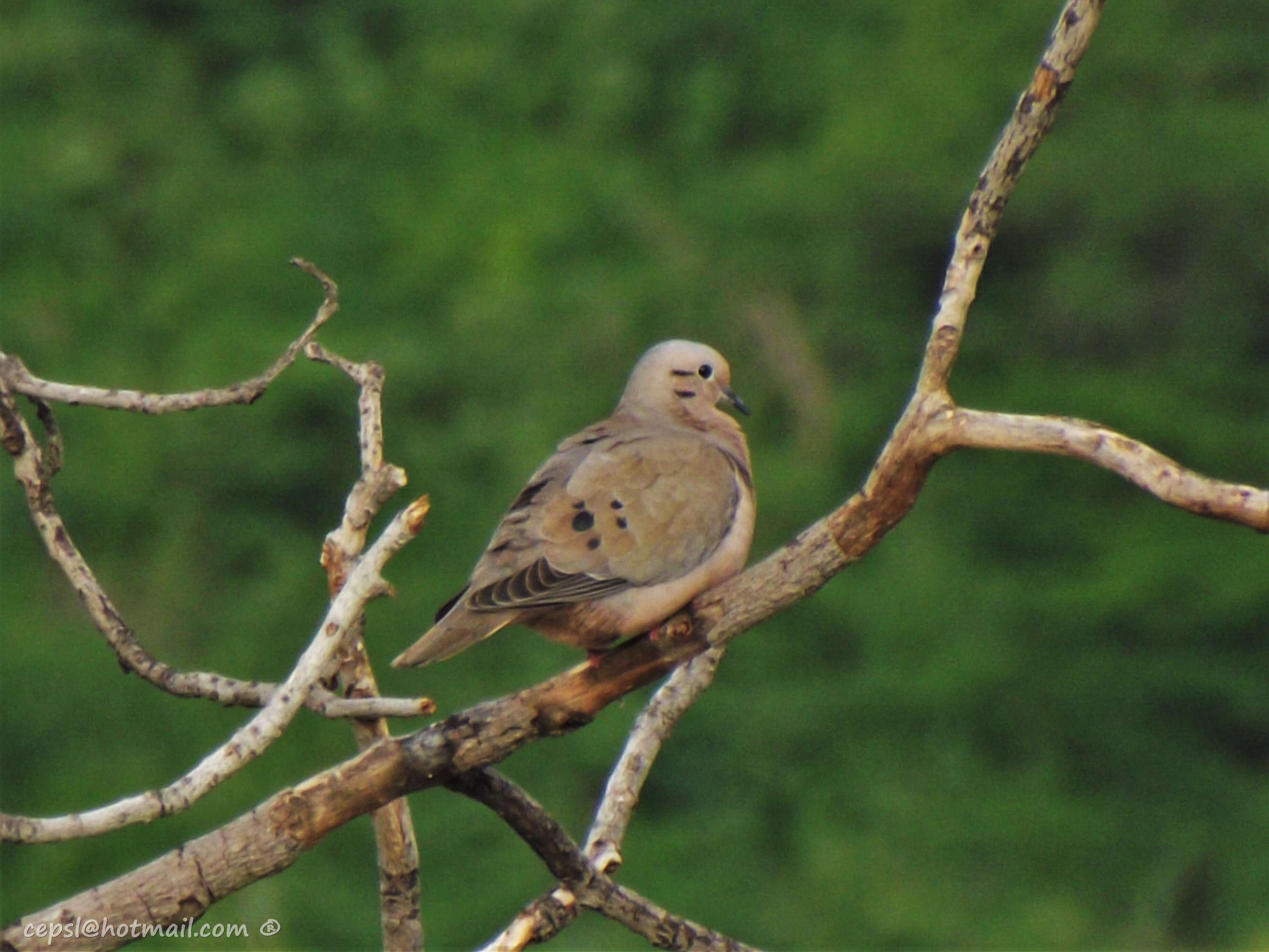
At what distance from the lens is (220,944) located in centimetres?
1359

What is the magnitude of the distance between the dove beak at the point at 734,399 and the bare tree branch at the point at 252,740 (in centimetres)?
205

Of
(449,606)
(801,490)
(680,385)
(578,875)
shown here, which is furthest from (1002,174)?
(801,490)

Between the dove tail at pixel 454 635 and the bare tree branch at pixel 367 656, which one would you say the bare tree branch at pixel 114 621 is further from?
the dove tail at pixel 454 635

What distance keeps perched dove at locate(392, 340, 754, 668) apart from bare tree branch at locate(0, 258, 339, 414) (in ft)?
2.56

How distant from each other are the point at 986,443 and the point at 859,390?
52.0ft

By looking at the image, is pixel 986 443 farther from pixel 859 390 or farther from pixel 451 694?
pixel 859 390

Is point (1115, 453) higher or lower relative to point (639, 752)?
lower

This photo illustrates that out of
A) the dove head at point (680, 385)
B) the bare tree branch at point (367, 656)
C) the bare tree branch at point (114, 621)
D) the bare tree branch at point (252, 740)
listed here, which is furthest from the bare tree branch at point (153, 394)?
the dove head at point (680, 385)

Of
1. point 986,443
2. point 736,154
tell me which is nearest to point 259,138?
point 736,154

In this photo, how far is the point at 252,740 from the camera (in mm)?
3787

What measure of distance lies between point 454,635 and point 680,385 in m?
1.31

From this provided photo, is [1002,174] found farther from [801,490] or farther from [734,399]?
[801,490]

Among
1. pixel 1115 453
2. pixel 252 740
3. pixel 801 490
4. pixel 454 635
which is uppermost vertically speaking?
pixel 801 490

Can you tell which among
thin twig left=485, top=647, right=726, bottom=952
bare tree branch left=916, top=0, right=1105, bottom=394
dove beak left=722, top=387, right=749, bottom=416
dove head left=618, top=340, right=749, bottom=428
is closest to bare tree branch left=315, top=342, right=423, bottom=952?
thin twig left=485, top=647, right=726, bottom=952
